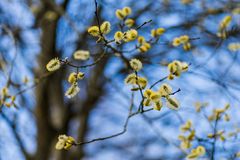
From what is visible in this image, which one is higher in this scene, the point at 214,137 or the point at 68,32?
the point at 68,32

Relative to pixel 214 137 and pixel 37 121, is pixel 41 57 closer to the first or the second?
pixel 37 121

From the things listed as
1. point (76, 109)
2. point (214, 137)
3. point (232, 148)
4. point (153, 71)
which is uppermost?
point (214, 137)

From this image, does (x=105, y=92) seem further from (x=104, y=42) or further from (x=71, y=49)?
(x=104, y=42)

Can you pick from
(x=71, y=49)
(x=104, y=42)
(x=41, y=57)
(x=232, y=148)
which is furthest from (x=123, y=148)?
(x=104, y=42)

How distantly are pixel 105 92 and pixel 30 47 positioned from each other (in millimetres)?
1263

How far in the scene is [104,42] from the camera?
1531 millimetres

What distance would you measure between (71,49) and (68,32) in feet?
1.90

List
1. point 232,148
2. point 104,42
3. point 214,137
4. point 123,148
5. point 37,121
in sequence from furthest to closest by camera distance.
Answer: point 123,148, point 37,121, point 232,148, point 214,137, point 104,42

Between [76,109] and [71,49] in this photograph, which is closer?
[71,49]

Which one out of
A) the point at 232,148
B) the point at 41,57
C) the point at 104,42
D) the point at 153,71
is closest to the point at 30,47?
the point at 41,57

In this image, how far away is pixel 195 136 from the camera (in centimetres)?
208

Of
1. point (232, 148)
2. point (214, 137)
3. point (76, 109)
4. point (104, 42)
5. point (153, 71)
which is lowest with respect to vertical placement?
point (76, 109)

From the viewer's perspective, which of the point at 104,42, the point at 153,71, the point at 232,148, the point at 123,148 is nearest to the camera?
the point at 104,42

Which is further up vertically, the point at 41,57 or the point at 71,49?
the point at 71,49
